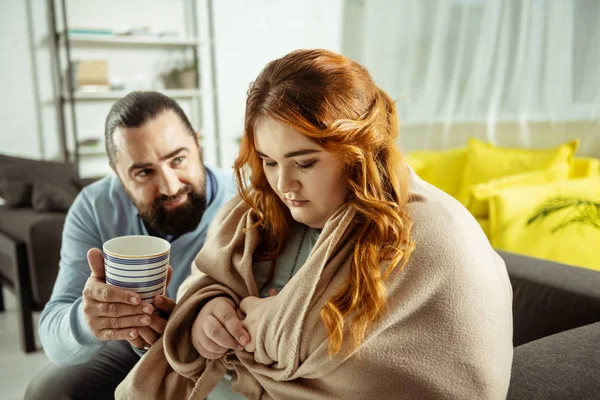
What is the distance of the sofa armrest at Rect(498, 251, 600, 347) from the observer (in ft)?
3.97

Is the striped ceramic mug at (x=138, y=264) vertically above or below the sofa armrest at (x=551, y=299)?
above

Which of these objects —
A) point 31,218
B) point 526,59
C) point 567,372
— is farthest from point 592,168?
point 31,218

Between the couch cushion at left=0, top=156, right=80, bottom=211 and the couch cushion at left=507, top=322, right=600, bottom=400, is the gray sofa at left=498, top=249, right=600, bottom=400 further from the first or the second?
the couch cushion at left=0, top=156, right=80, bottom=211

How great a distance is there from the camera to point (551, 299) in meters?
1.26

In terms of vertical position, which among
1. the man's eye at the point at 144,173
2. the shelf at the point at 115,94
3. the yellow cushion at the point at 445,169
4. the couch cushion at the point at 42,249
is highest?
the man's eye at the point at 144,173

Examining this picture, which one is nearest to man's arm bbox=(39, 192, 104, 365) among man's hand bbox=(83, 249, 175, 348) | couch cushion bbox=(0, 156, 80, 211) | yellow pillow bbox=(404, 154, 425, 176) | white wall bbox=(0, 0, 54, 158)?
man's hand bbox=(83, 249, 175, 348)

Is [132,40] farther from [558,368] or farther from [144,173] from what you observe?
[558,368]

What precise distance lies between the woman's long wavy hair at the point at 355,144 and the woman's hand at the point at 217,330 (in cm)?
19

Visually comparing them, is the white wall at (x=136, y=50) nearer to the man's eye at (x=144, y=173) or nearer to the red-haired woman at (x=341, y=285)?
the man's eye at (x=144, y=173)

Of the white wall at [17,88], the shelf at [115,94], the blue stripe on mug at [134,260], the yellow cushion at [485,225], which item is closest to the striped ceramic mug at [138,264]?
the blue stripe on mug at [134,260]

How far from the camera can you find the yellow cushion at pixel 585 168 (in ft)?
7.30

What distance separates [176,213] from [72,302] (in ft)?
1.11

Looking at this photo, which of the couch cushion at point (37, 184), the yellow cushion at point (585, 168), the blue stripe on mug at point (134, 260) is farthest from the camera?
the couch cushion at point (37, 184)

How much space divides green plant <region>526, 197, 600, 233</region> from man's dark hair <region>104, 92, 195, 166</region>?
3.90ft
